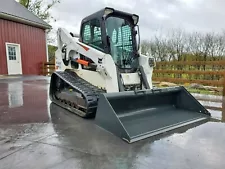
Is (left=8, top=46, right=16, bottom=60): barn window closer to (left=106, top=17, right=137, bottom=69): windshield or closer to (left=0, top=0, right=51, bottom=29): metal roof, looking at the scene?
(left=0, top=0, right=51, bottom=29): metal roof

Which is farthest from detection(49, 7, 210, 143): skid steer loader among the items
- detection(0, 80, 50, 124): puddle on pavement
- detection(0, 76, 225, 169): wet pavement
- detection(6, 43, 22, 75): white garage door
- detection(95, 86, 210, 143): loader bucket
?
detection(6, 43, 22, 75): white garage door

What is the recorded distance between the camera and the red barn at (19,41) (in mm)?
11344

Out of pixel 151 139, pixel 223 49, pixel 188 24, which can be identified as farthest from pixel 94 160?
pixel 188 24

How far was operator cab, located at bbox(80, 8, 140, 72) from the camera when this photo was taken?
12.9ft

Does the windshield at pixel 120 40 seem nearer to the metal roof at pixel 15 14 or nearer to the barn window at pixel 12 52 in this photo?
the metal roof at pixel 15 14

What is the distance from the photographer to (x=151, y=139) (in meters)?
2.69

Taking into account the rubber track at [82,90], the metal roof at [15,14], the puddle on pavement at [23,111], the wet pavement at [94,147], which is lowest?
the wet pavement at [94,147]

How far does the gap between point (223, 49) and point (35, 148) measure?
1054 cm

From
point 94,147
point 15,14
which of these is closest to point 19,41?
point 15,14

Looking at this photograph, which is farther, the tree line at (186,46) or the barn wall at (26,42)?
the barn wall at (26,42)

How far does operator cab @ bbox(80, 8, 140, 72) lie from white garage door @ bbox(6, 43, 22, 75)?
8.84 m

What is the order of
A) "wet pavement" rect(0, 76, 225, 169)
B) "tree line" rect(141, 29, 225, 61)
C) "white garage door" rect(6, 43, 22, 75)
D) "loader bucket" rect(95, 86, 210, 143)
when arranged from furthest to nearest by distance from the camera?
"white garage door" rect(6, 43, 22, 75), "tree line" rect(141, 29, 225, 61), "loader bucket" rect(95, 86, 210, 143), "wet pavement" rect(0, 76, 225, 169)

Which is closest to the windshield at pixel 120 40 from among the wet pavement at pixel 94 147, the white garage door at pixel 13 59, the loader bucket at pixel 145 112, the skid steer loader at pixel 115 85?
the skid steer loader at pixel 115 85

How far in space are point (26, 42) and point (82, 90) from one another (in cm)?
1064
